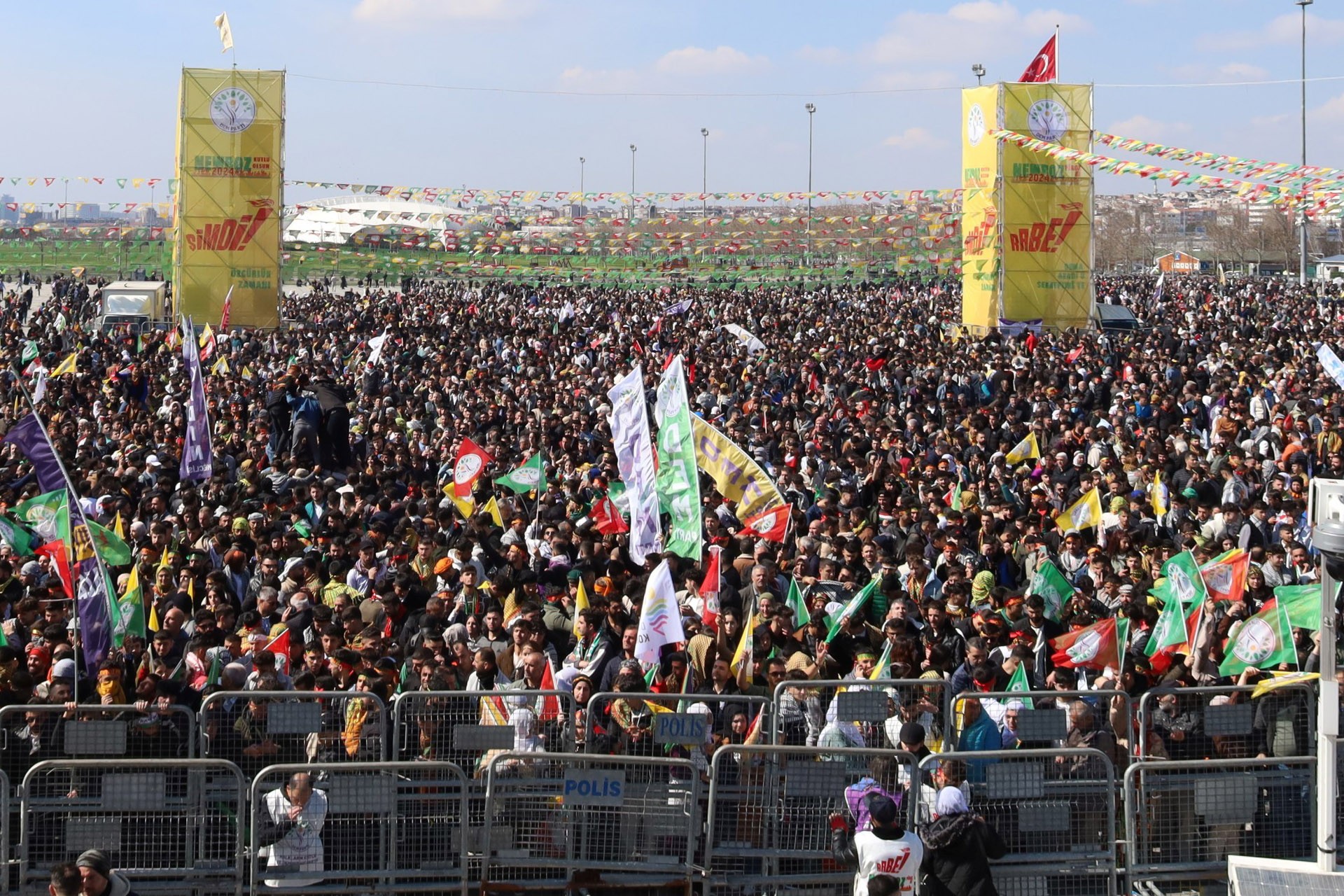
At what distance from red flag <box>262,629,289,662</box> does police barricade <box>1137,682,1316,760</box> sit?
463 cm

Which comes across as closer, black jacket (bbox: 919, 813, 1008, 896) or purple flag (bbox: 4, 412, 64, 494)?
black jacket (bbox: 919, 813, 1008, 896)

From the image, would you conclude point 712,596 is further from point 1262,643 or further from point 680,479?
point 1262,643

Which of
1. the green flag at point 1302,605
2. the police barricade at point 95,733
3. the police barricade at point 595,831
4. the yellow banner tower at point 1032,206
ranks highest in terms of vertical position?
the yellow banner tower at point 1032,206

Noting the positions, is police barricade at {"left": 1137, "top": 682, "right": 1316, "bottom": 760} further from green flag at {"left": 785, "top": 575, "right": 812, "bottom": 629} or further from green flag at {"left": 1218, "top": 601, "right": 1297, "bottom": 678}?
green flag at {"left": 785, "top": 575, "right": 812, "bottom": 629}

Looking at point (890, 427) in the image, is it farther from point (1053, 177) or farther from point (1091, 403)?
point (1053, 177)

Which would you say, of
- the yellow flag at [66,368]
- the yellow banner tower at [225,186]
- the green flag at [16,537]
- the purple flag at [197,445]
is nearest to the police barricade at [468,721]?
the green flag at [16,537]

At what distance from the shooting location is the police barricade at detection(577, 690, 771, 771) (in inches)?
303

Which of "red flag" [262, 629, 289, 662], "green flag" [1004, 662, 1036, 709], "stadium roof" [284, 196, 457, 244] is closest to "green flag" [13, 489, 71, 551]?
"red flag" [262, 629, 289, 662]

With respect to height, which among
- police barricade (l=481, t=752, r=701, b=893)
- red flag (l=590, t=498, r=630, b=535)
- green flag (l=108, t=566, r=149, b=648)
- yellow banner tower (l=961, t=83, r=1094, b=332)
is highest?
yellow banner tower (l=961, t=83, r=1094, b=332)

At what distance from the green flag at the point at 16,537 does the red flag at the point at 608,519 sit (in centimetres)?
446

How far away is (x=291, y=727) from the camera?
7438mm

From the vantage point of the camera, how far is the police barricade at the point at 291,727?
24.4ft

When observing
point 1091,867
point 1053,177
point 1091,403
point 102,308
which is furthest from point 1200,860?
point 102,308

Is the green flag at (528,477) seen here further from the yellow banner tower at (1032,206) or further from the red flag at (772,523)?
the yellow banner tower at (1032,206)
